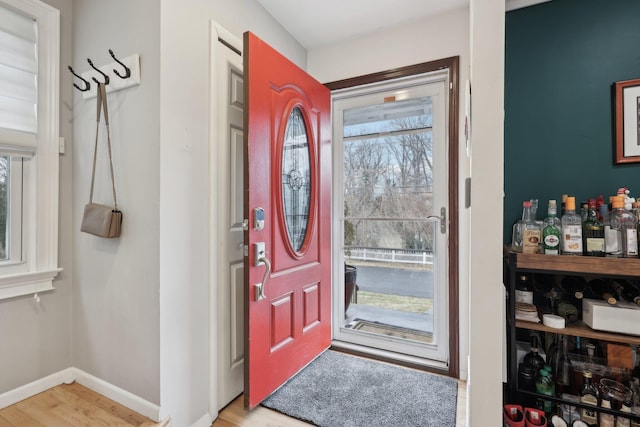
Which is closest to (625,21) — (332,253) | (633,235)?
(633,235)

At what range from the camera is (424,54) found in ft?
7.13

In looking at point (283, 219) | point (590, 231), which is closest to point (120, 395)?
point (283, 219)

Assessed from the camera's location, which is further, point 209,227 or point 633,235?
point 209,227

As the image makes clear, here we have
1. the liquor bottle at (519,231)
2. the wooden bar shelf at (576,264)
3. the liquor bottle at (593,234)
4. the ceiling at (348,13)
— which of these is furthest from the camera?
the ceiling at (348,13)

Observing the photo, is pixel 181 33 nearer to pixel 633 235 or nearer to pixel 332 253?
pixel 332 253

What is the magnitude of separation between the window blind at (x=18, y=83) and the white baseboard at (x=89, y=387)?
1195 mm

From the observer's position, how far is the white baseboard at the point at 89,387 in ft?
4.71

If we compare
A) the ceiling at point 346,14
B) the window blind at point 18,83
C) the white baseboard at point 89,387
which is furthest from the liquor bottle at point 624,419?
the window blind at point 18,83

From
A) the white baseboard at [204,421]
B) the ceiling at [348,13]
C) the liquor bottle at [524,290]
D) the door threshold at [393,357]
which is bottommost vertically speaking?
the door threshold at [393,357]

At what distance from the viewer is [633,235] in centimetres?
139

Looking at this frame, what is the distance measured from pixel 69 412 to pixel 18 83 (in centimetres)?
166

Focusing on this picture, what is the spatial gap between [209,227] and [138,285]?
42cm

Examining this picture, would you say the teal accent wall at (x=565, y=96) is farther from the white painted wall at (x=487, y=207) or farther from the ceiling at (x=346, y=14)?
the white painted wall at (x=487, y=207)

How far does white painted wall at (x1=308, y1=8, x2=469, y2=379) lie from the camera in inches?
81.1
